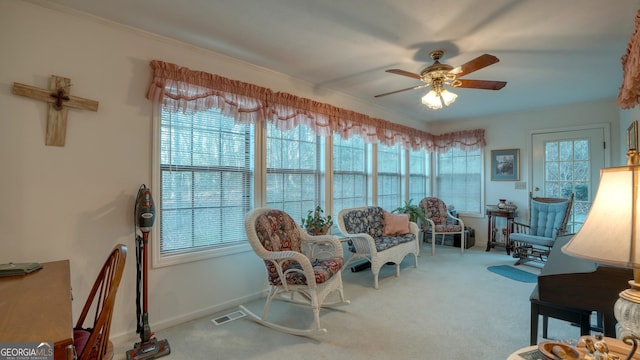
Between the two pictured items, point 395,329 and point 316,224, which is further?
point 316,224

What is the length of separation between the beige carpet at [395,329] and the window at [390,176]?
1.71 m

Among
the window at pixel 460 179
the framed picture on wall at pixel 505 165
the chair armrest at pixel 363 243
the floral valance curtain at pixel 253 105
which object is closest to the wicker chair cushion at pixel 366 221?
the chair armrest at pixel 363 243

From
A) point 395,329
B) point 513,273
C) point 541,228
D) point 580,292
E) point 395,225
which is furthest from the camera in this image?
point 541,228

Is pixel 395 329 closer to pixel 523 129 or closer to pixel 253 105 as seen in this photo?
pixel 253 105

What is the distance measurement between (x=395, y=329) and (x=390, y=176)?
118 inches

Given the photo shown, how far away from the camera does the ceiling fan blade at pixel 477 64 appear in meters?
2.24

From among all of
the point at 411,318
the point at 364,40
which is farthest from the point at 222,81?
the point at 411,318

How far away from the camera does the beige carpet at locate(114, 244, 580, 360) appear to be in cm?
217

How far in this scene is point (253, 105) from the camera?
3.05 meters

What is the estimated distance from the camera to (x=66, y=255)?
2109 mm

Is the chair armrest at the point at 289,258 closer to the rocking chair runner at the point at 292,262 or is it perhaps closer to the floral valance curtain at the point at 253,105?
the rocking chair runner at the point at 292,262

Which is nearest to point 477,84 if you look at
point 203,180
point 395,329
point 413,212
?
point 395,329

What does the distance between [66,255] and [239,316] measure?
141 centimetres

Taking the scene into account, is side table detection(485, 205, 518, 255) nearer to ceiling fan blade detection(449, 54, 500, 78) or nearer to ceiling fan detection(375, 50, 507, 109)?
ceiling fan detection(375, 50, 507, 109)
